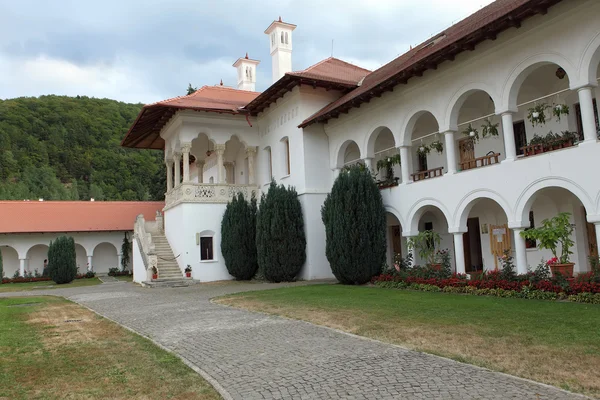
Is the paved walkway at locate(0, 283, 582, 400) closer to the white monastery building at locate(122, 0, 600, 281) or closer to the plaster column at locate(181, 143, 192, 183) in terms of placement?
the white monastery building at locate(122, 0, 600, 281)

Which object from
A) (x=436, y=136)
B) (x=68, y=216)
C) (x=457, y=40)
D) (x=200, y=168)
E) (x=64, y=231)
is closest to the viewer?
(x=457, y=40)

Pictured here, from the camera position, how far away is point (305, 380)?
499cm

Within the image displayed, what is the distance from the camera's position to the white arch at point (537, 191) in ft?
34.9

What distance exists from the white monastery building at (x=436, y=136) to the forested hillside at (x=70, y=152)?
38032mm

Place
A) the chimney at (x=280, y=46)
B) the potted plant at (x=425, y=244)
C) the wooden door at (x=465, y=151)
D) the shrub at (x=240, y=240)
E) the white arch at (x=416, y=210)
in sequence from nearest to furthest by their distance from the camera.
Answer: the potted plant at (x=425, y=244), the white arch at (x=416, y=210), the wooden door at (x=465, y=151), the shrub at (x=240, y=240), the chimney at (x=280, y=46)

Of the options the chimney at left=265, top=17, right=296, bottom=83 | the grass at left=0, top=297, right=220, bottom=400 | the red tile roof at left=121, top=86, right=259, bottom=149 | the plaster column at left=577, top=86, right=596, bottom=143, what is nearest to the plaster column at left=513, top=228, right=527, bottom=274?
the plaster column at left=577, top=86, right=596, bottom=143

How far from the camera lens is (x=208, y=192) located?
21578mm

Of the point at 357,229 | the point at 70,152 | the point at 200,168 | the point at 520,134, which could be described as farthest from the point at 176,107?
the point at 70,152

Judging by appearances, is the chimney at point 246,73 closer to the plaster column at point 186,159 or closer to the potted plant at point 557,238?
the plaster column at point 186,159

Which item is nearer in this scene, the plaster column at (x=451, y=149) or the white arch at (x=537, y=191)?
the white arch at (x=537, y=191)

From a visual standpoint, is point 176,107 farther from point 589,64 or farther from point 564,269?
point 564,269

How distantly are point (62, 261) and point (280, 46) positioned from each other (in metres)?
16.5

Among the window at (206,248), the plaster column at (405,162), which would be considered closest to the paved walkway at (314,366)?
the plaster column at (405,162)

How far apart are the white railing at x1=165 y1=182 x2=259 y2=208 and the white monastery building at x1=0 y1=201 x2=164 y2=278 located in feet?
39.4
